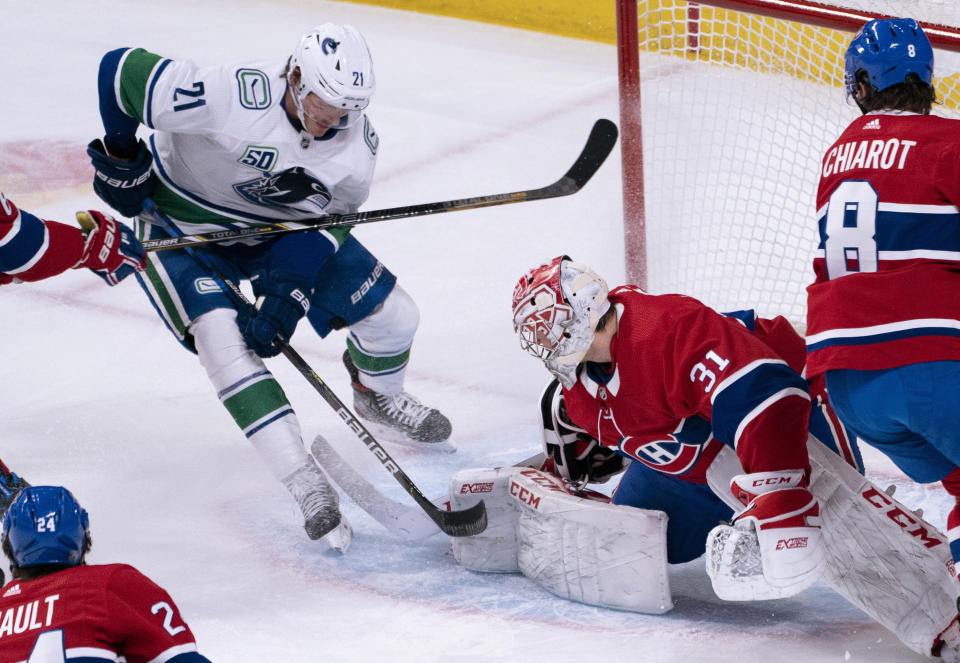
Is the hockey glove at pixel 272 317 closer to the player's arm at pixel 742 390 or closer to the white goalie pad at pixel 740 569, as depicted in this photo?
the player's arm at pixel 742 390

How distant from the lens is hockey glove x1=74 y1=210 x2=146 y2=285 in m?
2.93

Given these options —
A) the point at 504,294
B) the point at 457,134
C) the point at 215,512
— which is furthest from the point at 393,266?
the point at 215,512

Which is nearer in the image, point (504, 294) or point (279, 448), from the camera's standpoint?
point (279, 448)

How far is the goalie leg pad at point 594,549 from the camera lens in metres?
2.59

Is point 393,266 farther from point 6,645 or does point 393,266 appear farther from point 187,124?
point 6,645

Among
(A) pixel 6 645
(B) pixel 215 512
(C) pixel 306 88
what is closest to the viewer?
(A) pixel 6 645

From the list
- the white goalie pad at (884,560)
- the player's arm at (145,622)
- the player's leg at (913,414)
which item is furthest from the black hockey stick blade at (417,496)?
the player's arm at (145,622)

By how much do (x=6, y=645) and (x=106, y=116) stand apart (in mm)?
1562

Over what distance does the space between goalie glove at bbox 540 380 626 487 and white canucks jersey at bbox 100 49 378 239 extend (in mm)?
738

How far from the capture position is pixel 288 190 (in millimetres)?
3133

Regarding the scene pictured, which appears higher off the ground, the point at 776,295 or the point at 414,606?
the point at 776,295

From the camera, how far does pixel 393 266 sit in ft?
15.0

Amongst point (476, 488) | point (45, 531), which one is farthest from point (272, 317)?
point (45, 531)

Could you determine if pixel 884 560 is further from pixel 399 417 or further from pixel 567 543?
pixel 399 417
